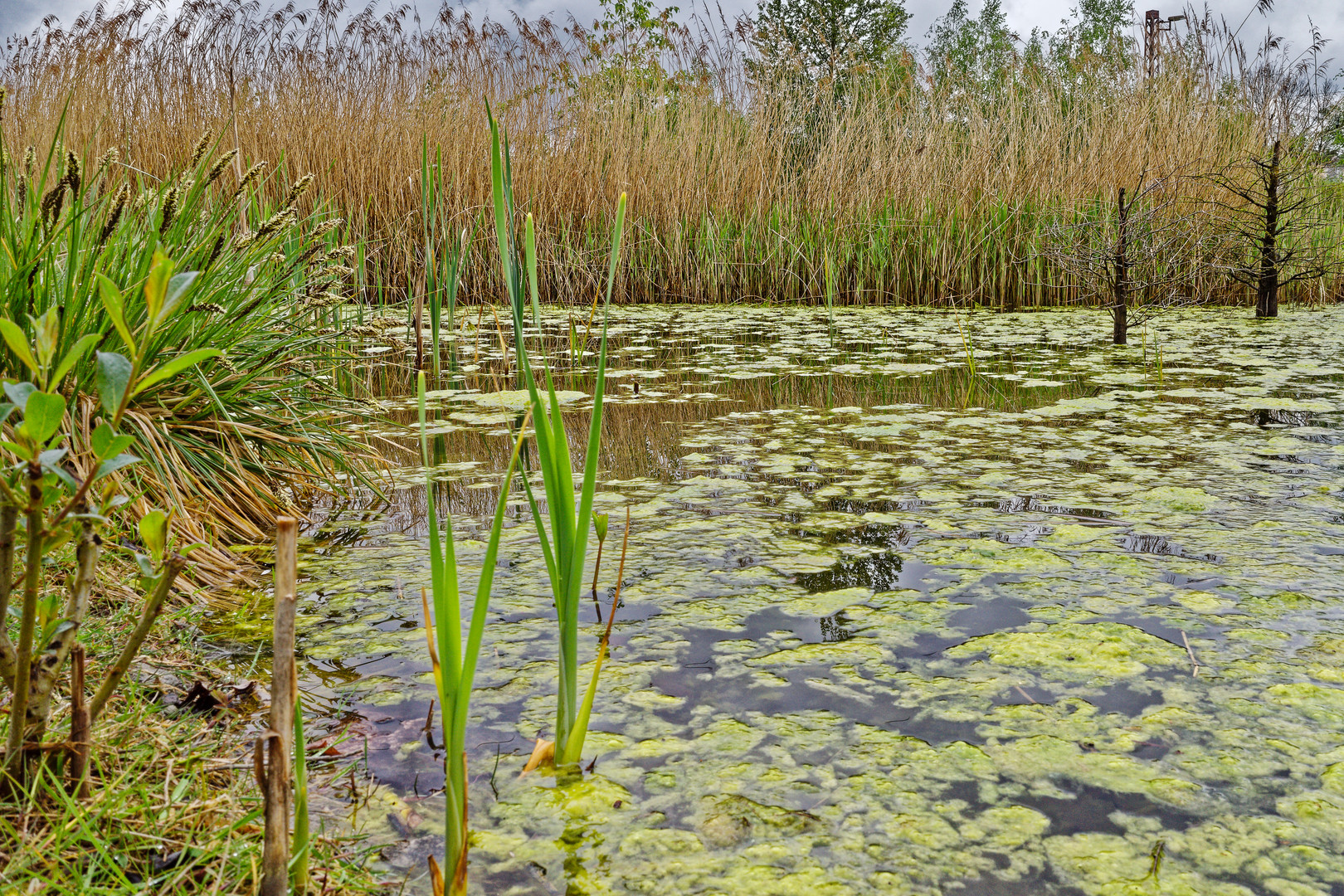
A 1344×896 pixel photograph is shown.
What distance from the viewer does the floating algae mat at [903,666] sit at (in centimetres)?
86

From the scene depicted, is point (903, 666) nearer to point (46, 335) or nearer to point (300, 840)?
point (300, 840)

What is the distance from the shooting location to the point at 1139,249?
A: 4.93m

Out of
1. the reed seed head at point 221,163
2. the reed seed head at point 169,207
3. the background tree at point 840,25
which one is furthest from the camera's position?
the background tree at point 840,25

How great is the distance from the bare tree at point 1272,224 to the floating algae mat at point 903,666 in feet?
9.68

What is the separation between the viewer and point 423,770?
0.97 m

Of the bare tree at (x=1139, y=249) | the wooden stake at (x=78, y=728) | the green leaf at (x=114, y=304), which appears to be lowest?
the wooden stake at (x=78, y=728)

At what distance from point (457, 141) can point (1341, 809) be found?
17.4ft

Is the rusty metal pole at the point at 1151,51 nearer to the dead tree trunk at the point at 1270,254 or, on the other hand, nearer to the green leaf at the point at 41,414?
the dead tree trunk at the point at 1270,254

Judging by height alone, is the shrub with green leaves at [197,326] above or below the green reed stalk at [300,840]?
above

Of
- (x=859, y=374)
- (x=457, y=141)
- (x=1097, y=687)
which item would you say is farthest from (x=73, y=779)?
(x=457, y=141)

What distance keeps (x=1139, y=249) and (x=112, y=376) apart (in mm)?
5318

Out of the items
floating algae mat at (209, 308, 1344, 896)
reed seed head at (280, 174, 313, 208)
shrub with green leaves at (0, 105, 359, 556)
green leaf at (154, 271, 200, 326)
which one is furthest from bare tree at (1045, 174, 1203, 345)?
green leaf at (154, 271, 200, 326)

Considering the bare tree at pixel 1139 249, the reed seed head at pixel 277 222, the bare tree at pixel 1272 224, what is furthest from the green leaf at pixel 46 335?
the bare tree at pixel 1272 224

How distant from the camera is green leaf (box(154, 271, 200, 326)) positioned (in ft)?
2.02
